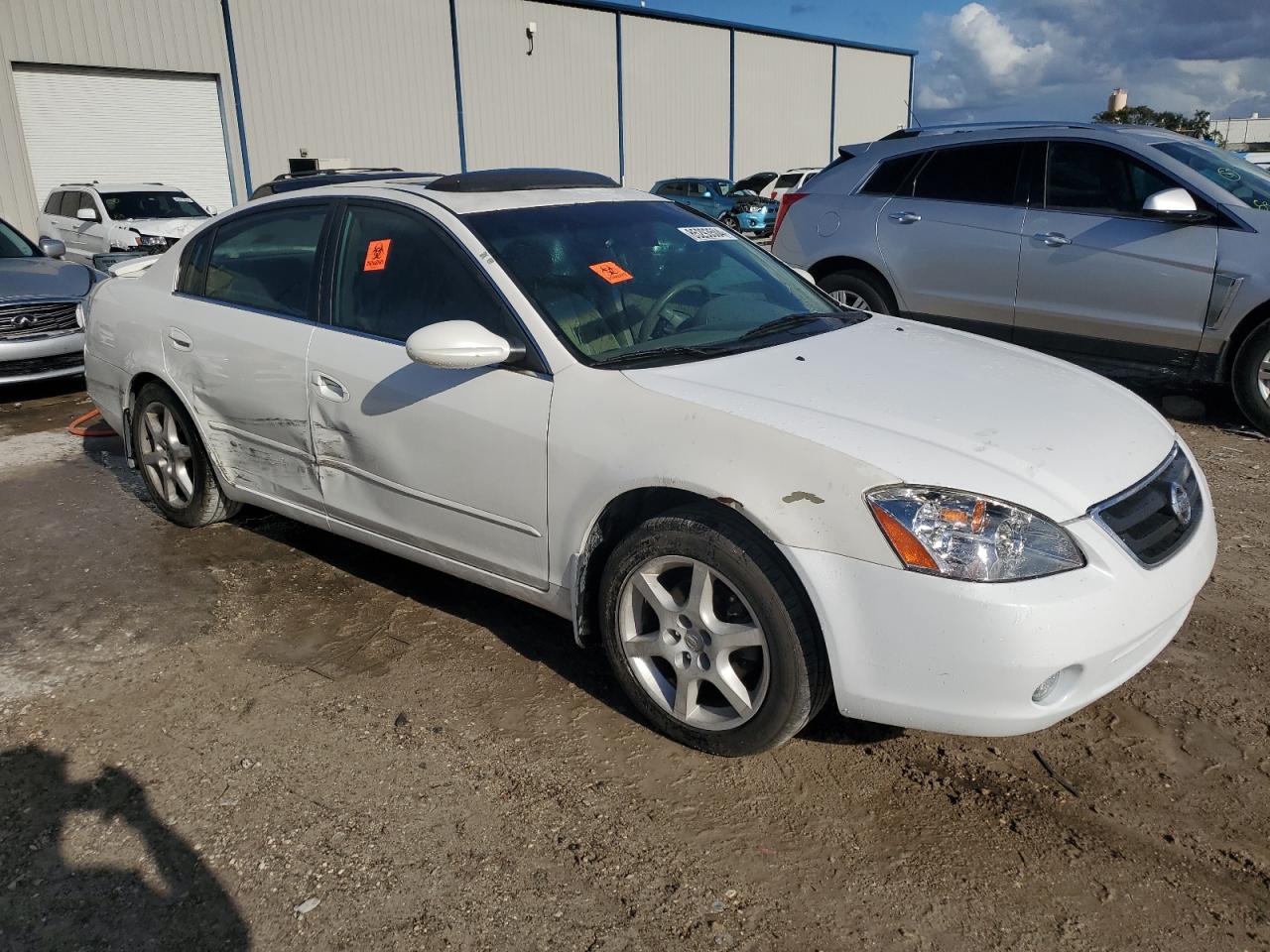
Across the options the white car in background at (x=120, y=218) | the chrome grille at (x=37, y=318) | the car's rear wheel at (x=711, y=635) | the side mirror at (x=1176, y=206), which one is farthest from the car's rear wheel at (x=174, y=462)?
the white car in background at (x=120, y=218)

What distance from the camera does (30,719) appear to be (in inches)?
130

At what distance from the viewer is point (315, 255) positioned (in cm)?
398

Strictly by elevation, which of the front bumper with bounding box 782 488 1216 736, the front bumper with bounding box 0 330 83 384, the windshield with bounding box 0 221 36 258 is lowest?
the front bumper with bounding box 0 330 83 384

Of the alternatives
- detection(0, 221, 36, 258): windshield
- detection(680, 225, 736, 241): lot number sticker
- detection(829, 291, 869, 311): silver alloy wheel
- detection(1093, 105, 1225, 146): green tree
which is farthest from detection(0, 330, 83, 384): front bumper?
detection(1093, 105, 1225, 146): green tree

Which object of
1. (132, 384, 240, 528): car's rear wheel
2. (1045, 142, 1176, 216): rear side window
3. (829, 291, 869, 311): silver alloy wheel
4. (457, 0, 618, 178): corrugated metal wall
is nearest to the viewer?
(132, 384, 240, 528): car's rear wheel

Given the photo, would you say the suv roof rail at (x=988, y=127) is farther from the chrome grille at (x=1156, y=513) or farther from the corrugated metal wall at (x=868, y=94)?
the corrugated metal wall at (x=868, y=94)

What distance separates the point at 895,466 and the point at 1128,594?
664 mm

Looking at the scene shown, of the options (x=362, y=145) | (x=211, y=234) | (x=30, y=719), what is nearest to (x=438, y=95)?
(x=362, y=145)

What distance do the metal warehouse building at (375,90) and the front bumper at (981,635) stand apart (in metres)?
21.6

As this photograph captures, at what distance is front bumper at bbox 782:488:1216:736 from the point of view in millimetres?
2426

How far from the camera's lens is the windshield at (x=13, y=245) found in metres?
9.37

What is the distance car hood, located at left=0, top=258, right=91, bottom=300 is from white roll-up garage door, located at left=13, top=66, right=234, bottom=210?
42.1 feet

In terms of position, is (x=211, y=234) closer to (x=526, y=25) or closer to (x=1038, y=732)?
(x=1038, y=732)

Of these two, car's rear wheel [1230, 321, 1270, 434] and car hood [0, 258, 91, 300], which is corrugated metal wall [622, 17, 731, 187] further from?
car's rear wheel [1230, 321, 1270, 434]
